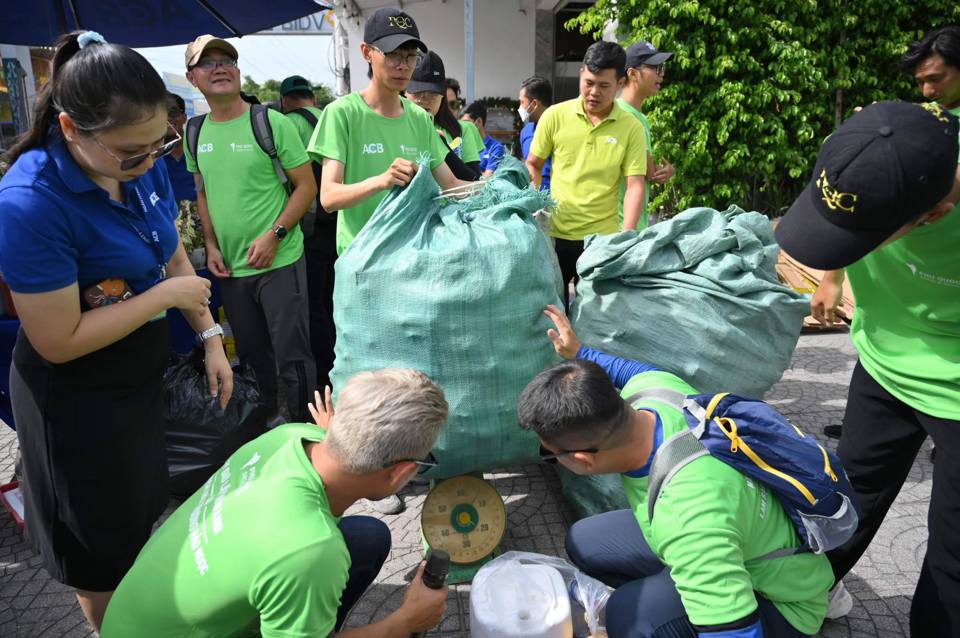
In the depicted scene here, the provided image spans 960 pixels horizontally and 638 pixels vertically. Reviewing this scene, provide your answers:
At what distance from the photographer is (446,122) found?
387 centimetres

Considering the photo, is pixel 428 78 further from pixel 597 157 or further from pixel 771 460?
pixel 771 460

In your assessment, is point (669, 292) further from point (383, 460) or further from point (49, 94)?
point (49, 94)

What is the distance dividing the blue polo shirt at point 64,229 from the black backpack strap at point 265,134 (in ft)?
4.01

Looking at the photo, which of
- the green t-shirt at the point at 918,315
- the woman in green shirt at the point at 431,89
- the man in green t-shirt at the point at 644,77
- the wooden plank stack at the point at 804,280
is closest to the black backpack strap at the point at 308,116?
the woman in green shirt at the point at 431,89

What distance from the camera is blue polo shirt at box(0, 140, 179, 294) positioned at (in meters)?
1.33

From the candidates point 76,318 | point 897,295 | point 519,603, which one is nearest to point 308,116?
point 76,318

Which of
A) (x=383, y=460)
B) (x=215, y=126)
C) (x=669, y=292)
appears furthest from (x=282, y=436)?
(x=215, y=126)

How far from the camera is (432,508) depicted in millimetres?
2197

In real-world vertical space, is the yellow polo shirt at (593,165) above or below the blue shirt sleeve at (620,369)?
above

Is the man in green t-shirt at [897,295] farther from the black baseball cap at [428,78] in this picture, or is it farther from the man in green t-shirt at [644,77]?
the black baseball cap at [428,78]

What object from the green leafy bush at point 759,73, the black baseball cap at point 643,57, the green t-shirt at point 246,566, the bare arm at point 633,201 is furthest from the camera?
the green leafy bush at point 759,73

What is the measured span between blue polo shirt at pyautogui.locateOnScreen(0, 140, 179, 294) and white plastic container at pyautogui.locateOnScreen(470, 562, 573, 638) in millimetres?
1188

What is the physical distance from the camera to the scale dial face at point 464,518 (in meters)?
2.17

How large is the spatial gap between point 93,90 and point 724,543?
1566mm
